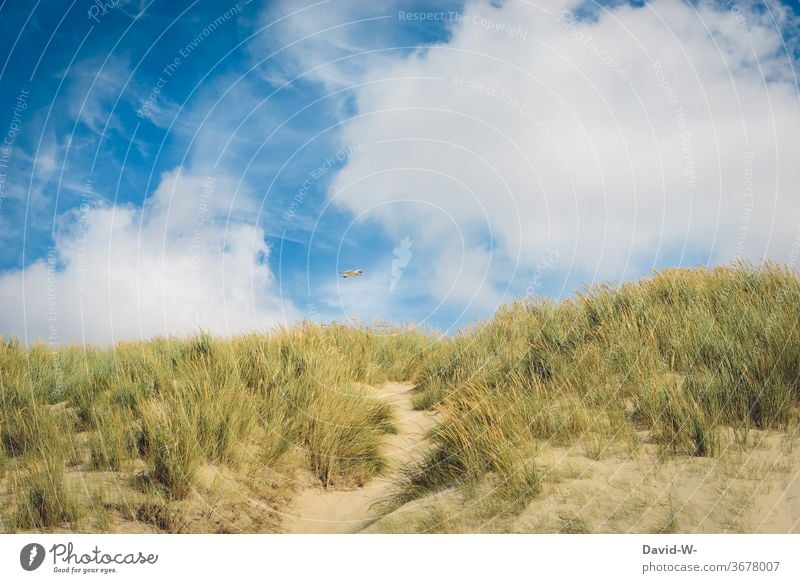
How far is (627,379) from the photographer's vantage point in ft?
17.7

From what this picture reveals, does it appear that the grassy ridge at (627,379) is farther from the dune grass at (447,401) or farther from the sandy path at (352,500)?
the sandy path at (352,500)

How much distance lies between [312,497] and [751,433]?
420cm

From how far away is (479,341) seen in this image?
8617mm

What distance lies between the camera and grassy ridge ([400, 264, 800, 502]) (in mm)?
4410

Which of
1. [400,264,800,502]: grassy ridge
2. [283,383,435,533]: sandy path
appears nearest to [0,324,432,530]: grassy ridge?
[283,383,435,533]: sandy path

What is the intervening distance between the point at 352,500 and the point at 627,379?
3207 millimetres
